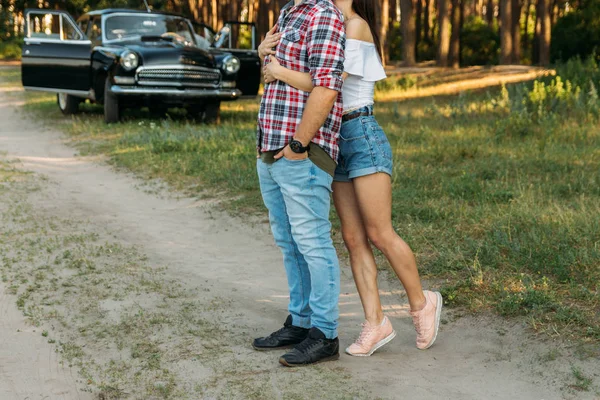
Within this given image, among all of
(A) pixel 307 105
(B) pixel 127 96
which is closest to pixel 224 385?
(A) pixel 307 105

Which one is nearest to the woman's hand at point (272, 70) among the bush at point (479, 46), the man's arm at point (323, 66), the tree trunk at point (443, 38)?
the man's arm at point (323, 66)

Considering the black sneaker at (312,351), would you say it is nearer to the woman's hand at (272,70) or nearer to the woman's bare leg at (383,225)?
the woman's bare leg at (383,225)

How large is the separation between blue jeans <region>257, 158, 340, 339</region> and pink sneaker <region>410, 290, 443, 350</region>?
469mm

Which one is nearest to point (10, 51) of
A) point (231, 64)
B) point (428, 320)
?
point (231, 64)

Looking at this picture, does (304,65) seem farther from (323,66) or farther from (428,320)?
(428,320)

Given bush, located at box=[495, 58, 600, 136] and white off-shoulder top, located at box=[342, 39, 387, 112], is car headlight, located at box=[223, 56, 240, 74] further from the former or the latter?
white off-shoulder top, located at box=[342, 39, 387, 112]

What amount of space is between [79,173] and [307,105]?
6732mm

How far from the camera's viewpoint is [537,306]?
468 centimetres

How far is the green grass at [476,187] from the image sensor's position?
5.06 meters

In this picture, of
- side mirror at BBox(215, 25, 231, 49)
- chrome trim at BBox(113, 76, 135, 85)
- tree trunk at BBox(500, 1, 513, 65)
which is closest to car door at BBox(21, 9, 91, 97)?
chrome trim at BBox(113, 76, 135, 85)

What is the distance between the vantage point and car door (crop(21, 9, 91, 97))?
14.3 metres

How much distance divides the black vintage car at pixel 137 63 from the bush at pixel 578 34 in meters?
10.8

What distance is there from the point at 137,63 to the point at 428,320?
32.4ft

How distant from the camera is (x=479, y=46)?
28812mm
